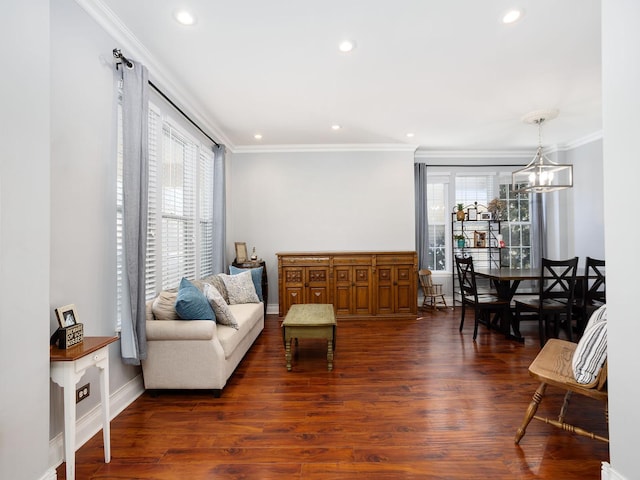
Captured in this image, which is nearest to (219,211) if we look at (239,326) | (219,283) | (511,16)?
(219,283)

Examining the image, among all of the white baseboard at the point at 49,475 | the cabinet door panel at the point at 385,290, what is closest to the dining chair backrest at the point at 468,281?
the cabinet door panel at the point at 385,290

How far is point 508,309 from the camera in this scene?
12.7 ft

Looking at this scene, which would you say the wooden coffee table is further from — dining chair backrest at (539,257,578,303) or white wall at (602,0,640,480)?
dining chair backrest at (539,257,578,303)

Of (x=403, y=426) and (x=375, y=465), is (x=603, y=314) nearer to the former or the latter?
(x=403, y=426)

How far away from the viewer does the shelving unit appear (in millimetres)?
5591

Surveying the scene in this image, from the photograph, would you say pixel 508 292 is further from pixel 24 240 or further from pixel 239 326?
pixel 24 240

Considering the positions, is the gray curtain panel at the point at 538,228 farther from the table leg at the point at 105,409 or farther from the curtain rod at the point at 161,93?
the table leg at the point at 105,409

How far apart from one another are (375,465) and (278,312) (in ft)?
11.8

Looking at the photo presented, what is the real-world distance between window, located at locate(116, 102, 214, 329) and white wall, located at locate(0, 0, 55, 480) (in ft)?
2.77

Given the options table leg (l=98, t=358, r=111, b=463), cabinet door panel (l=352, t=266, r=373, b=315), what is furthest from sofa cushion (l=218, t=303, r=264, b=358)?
cabinet door panel (l=352, t=266, r=373, b=315)

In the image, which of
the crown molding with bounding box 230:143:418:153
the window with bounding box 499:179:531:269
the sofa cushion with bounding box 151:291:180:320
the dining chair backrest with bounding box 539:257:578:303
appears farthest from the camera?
the window with bounding box 499:179:531:269

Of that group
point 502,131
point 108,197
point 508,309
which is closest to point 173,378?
point 108,197

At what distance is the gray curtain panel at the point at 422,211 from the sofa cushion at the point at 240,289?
10.6 ft

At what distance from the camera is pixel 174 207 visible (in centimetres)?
338
